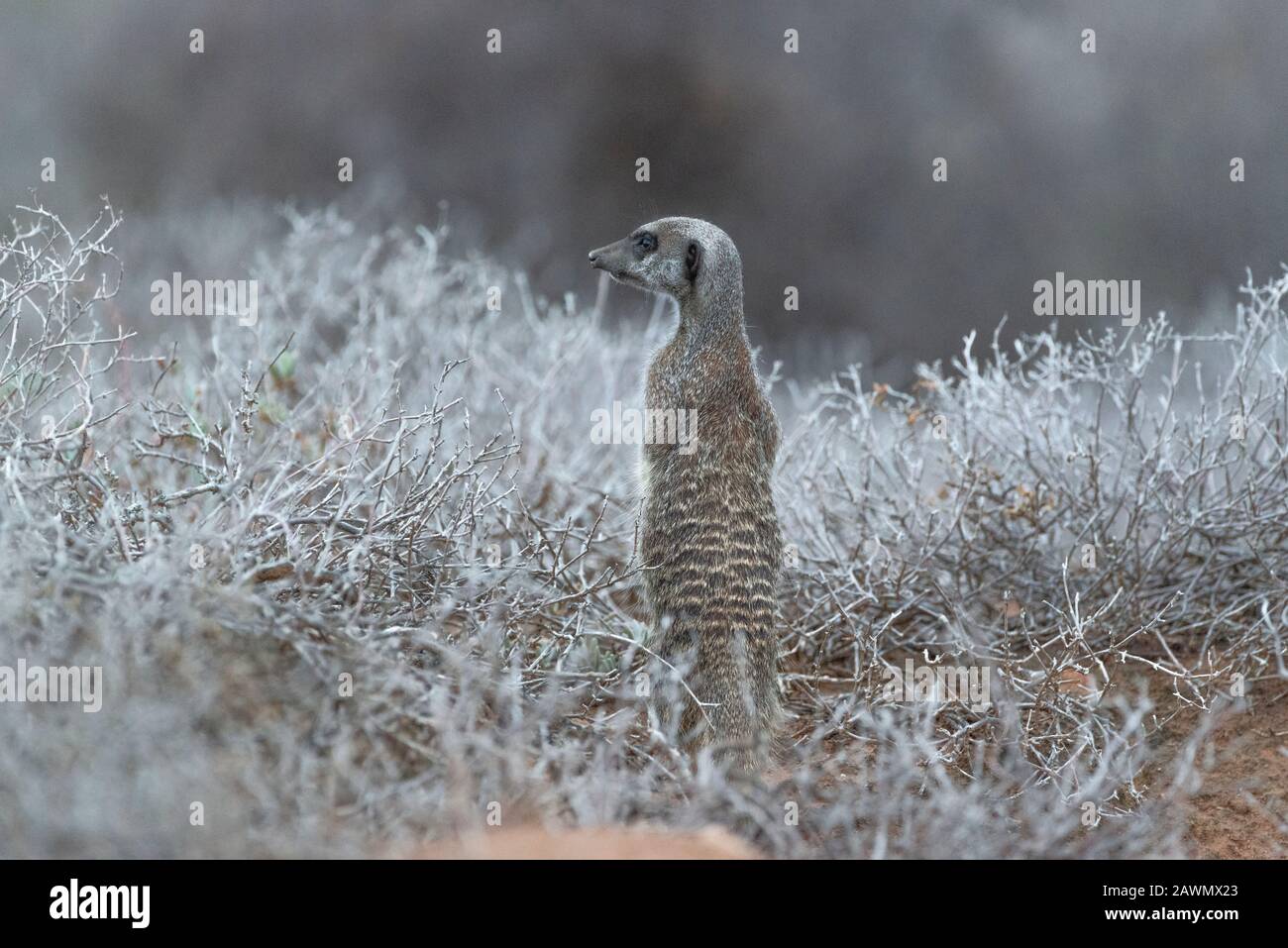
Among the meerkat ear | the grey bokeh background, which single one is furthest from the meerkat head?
the grey bokeh background

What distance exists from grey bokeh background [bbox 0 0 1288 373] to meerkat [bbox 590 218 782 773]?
8315mm

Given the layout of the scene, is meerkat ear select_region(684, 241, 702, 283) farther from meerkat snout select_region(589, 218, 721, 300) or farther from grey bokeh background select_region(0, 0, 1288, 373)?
grey bokeh background select_region(0, 0, 1288, 373)

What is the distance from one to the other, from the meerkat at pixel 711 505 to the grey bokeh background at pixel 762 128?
8315 millimetres

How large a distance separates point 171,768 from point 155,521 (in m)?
1.24

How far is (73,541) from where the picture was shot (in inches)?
129

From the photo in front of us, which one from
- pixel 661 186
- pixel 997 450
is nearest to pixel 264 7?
pixel 661 186

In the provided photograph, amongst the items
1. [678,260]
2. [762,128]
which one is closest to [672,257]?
[678,260]

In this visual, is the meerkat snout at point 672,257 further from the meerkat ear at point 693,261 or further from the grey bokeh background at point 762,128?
the grey bokeh background at point 762,128

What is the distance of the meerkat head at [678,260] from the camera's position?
4.36 metres

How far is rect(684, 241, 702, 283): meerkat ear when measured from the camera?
4.40 metres

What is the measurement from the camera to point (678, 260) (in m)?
4.45

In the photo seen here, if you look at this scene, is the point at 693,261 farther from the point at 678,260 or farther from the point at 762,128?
the point at 762,128

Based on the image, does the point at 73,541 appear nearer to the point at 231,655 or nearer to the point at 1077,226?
the point at 231,655

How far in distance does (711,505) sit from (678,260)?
0.95 meters
